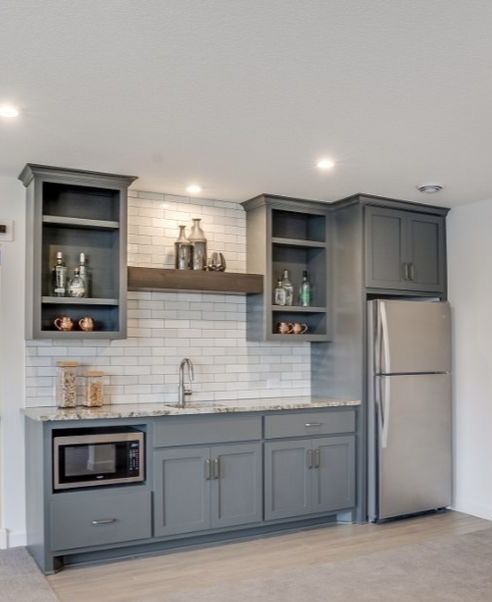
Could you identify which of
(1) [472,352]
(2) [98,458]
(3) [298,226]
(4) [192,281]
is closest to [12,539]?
(2) [98,458]

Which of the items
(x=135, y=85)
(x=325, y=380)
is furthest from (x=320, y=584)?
(x=135, y=85)

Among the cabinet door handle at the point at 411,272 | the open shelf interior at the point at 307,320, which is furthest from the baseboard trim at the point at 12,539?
the cabinet door handle at the point at 411,272

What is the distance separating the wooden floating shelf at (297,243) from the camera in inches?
200

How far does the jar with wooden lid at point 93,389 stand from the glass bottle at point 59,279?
22.6 inches

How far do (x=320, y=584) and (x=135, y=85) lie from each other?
9.32ft

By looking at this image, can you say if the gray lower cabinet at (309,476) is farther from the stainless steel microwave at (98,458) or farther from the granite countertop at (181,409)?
the stainless steel microwave at (98,458)

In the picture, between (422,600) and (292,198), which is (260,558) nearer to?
(422,600)

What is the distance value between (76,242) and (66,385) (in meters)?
1.01

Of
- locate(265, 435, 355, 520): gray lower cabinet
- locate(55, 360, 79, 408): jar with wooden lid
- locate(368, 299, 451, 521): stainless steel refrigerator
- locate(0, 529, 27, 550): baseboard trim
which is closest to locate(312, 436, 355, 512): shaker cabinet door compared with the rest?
locate(265, 435, 355, 520): gray lower cabinet

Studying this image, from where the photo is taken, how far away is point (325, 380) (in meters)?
5.33

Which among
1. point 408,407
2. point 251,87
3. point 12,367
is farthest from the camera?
point 408,407

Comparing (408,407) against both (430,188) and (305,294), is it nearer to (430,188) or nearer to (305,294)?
(305,294)

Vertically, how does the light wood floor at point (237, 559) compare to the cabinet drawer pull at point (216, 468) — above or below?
below

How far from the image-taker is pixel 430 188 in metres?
4.72
